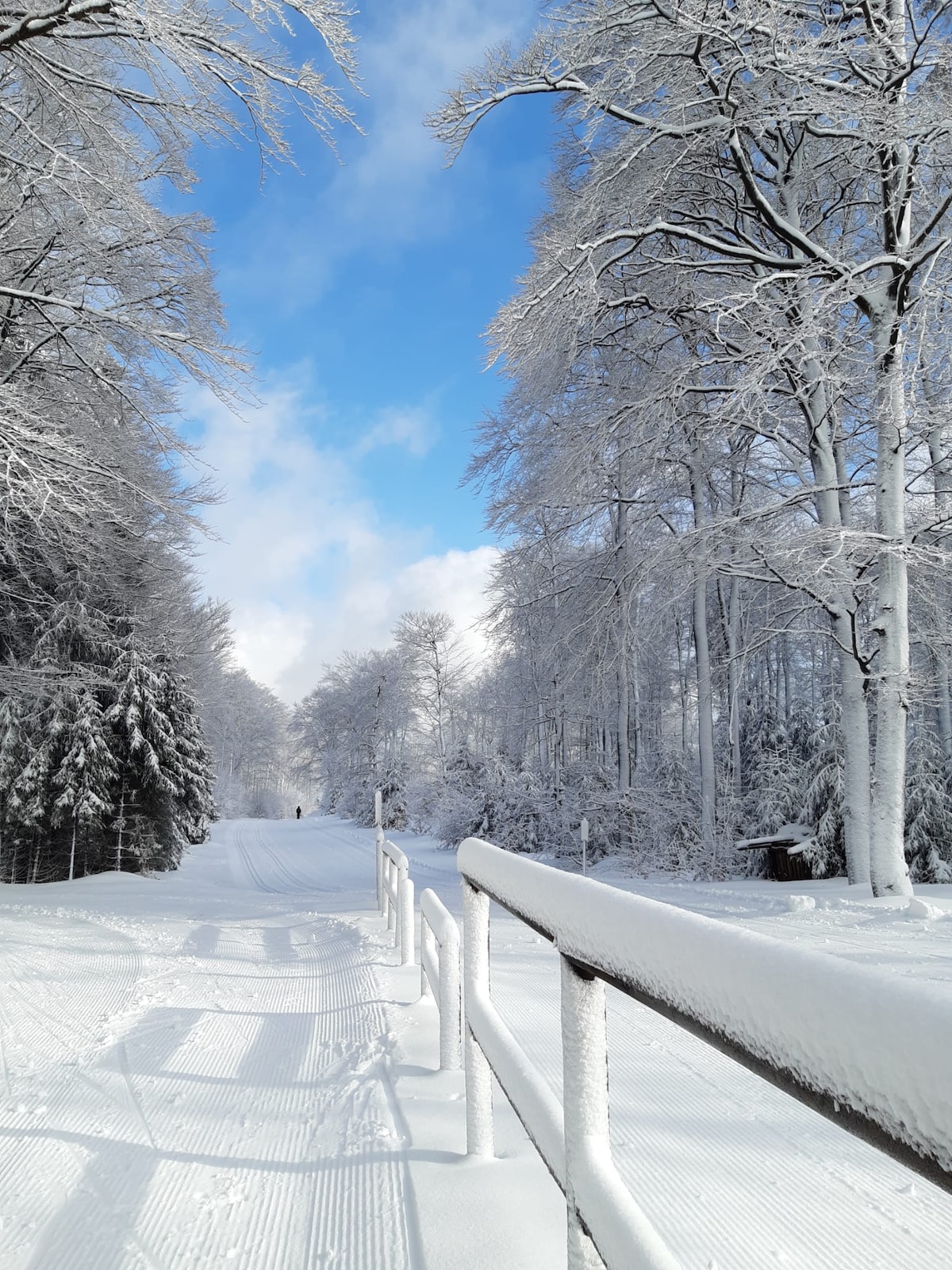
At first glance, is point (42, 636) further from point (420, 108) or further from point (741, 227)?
point (741, 227)

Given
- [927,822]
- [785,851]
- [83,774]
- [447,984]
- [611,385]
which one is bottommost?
[785,851]

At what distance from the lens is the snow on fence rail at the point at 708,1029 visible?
0.53 meters

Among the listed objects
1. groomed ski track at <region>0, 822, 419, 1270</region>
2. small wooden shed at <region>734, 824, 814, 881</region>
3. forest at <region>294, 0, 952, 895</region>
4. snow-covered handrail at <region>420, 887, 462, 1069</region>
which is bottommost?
small wooden shed at <region>734, 824, 814, 881</region>

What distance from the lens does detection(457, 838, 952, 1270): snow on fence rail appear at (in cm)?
53

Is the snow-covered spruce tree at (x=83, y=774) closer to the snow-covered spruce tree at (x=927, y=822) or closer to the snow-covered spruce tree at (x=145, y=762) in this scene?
the snow-covered spruce tree at (x=145, y=762)

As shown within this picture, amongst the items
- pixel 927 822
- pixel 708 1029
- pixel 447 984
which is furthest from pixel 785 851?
pixel 708 1029

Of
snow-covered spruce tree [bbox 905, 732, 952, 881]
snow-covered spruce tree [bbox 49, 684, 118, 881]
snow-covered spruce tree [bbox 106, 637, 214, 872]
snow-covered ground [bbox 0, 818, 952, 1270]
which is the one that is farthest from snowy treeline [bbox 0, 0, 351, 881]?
snow-covered spruce tree [bbox 905, 732, 952, 881]

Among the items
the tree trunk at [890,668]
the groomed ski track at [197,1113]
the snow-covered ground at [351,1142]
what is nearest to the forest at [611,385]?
the tree trunk at [890,668]

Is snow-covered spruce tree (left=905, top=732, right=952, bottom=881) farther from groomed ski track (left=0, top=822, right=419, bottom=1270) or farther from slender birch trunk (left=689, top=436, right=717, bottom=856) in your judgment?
groomed ski track (left=0, top=822, right=419, bottom=1270)

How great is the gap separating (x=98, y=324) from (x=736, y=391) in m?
6.82

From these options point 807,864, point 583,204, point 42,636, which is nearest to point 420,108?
point 583,204

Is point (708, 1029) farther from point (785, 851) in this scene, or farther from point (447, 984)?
point (785, 851)

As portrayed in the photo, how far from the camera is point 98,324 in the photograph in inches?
332

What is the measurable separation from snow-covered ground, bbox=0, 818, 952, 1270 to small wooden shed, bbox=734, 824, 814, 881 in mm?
8958
